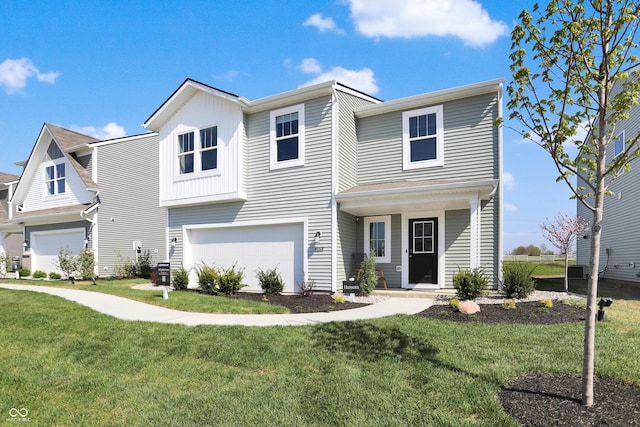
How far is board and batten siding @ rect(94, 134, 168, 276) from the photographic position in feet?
56.2

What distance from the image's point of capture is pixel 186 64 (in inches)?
526

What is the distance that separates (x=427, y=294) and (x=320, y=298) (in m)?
2.89

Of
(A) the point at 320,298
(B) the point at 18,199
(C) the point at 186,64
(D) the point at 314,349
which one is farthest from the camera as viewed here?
(B) the point at 18,199

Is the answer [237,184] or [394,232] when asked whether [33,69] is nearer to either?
[237,184]

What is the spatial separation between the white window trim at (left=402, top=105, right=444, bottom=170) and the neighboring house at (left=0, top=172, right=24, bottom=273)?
2250cm

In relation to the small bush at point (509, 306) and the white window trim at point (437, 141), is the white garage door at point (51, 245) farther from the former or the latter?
the small bush at point (509, 306)

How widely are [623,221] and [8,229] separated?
31773 mm

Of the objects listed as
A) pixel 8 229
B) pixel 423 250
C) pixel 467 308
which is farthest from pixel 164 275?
pixel 8 229

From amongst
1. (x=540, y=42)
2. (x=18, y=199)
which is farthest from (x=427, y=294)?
→ (x=18, y=199)

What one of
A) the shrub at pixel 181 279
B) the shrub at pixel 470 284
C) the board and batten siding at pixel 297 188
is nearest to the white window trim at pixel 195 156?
the board and batten siding at pixel 297 188

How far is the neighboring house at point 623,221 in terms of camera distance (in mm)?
13469

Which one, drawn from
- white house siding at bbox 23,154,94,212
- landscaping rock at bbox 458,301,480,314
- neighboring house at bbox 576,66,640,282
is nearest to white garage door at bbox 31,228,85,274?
white house siding at bbox 23,154,94,212

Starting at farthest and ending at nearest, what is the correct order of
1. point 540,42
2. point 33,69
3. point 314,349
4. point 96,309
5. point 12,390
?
point 33,69, point 96,309, point 314,349, point 12,390, point 540,42

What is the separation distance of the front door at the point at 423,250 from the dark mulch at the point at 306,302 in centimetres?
306
